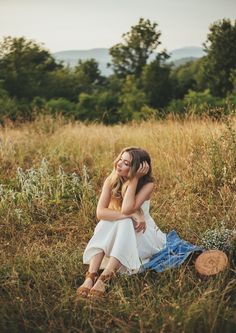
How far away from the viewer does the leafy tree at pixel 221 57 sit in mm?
20547

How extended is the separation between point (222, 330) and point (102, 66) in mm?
30735

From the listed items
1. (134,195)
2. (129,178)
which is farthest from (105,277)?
(129,178)

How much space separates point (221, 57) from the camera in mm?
21125

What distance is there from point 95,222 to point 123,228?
113 centimetres

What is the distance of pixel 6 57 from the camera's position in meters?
23.5

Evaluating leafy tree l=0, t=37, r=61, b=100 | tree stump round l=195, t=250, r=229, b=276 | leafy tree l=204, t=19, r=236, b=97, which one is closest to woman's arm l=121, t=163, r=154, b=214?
tree stump round l=195, t=250, r=229, b=276

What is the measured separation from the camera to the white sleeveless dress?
313cm

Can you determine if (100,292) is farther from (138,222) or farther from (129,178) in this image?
(129,178)

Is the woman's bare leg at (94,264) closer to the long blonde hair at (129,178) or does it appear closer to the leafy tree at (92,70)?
the long blonde hair at (129,178)

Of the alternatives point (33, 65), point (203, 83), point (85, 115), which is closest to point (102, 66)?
point (33, 65)

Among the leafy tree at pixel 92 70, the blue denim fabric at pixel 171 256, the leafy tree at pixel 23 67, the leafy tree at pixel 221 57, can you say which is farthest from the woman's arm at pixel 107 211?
the leafy tree at pixel 92 70

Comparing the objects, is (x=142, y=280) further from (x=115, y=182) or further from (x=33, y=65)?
(x=33, y=65)

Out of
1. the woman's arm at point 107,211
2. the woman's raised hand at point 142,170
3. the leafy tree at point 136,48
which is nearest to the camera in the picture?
the woman's arm at point 107,211

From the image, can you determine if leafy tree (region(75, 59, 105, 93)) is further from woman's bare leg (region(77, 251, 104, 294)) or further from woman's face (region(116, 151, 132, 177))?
woman's bare leg (region(77, 251, 104, 294))
